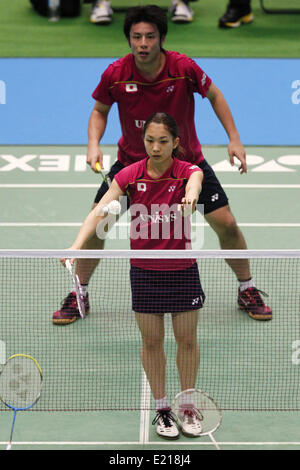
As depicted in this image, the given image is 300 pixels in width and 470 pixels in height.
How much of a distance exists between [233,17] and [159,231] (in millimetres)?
9479

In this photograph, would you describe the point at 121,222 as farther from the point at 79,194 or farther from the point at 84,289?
the point at 84,289

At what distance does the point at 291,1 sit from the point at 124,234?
8422 millimetres

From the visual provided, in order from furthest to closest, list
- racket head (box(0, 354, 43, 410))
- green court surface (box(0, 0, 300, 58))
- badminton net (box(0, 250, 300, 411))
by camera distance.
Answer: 1. green court surface (box(0, 0, 300, 58))
2. badminton net (box(0, 250, 300, 411))
3. racket head (box(0, 354, 43, 410))

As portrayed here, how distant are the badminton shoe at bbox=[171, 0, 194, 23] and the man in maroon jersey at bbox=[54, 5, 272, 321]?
312 inches

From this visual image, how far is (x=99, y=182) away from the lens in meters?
9.29

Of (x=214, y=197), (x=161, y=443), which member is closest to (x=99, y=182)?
(x=214, y=197)

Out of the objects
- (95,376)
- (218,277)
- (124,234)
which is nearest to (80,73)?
(124,234)

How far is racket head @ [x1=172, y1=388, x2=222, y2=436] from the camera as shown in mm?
5387

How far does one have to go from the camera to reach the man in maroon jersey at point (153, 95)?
5918 millimetres

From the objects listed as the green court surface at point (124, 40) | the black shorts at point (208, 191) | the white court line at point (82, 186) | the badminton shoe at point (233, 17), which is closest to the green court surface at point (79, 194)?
the white court line at point (82, 186)

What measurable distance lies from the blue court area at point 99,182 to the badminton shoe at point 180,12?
1.64 meters

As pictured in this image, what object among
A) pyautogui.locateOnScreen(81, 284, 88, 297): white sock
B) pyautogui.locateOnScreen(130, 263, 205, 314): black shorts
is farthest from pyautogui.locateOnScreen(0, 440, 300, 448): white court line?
pyautogui.locateOnScreen(81, 284, 88, 297): white sock

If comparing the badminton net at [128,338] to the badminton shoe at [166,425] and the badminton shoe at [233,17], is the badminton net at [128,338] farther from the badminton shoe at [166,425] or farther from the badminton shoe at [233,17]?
the badminton shoe at [233,17]

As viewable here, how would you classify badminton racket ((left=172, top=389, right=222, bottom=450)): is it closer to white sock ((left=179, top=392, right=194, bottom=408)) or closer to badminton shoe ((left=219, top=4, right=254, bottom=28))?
white sock ((left=179, top=392, right=194, bottom=408))
